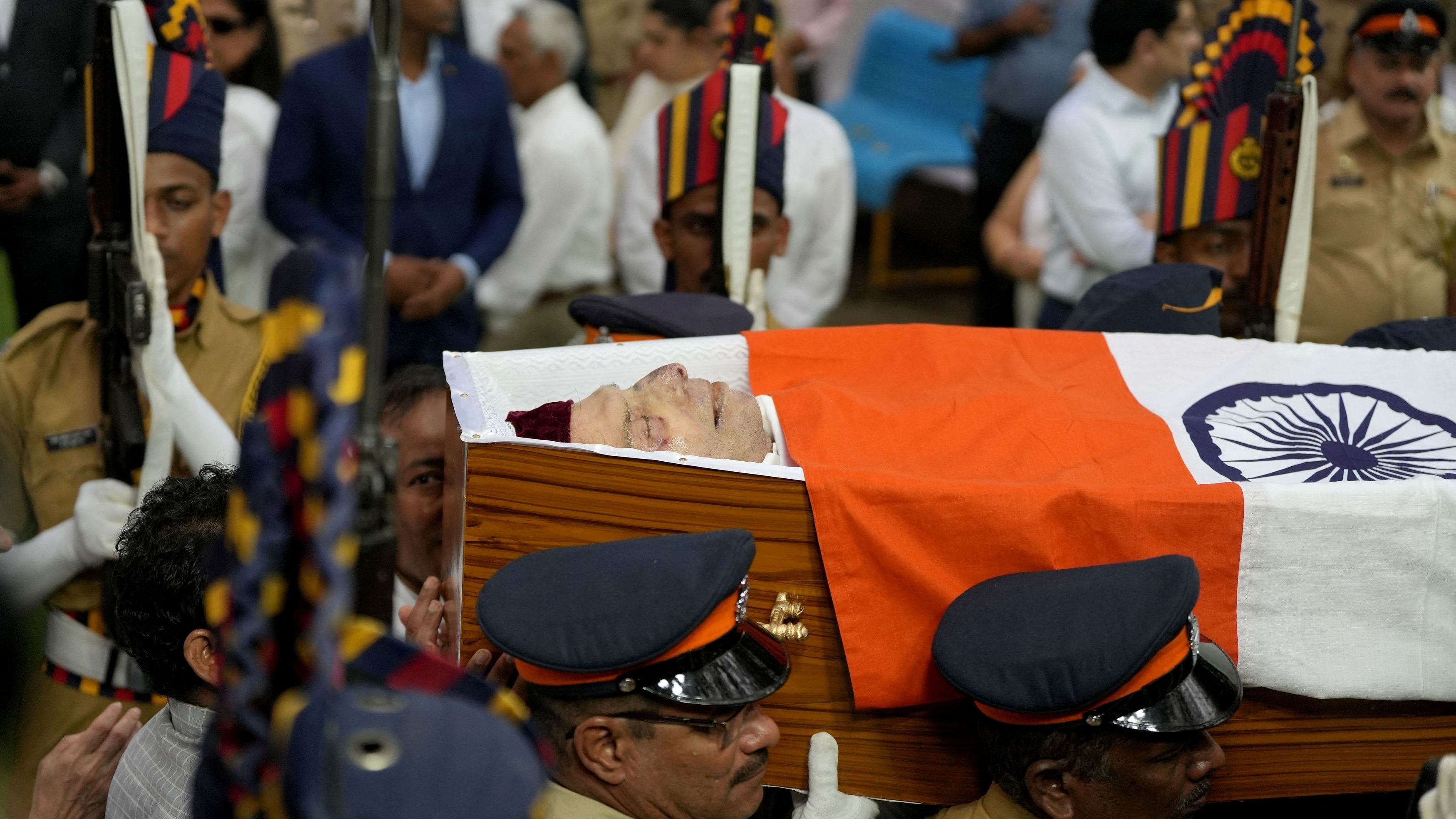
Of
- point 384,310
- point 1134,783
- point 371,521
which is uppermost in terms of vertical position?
point 384,310

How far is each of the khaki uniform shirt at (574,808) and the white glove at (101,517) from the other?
1.07 meters

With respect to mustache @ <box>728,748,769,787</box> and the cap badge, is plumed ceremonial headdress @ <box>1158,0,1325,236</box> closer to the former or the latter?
the cap badge

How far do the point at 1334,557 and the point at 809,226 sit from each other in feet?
9.01

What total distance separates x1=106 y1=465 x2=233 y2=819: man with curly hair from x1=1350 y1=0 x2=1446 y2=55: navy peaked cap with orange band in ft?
10.4

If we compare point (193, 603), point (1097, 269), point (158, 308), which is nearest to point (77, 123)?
point (158, 308)

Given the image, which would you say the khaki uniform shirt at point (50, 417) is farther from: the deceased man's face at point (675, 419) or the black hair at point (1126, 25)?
the black hair at point (1126, 25)

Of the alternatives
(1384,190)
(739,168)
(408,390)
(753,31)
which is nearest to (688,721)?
(408,390)

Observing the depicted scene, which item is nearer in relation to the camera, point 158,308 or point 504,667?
point 504,667

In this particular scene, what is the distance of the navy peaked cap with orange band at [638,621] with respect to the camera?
5.99 feet

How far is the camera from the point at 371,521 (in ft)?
4.85

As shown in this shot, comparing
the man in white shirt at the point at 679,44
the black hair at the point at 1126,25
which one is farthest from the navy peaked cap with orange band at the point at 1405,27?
the man in white shirt at the point at 679,44

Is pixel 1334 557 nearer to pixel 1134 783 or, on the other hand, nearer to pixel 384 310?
pixel 1134 783

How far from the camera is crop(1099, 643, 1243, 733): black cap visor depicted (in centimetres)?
194

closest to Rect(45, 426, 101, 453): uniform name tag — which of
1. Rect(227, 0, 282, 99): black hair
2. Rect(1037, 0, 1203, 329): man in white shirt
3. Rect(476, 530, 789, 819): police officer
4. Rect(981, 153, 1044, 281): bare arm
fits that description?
Rect(476, 530, 789, 819): police officer
